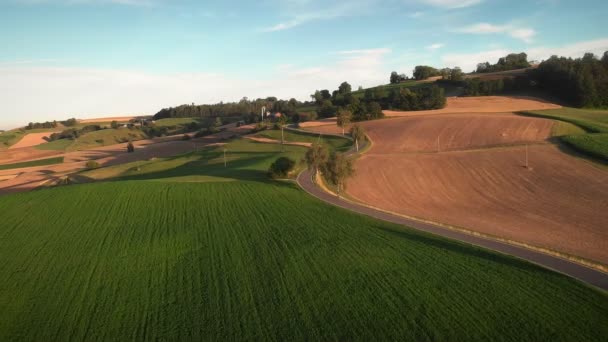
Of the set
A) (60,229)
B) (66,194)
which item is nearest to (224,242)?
(60,229)

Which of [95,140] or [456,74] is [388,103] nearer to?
[456,74]

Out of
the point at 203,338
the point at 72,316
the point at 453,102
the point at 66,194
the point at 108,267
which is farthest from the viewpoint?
the point at 453,102

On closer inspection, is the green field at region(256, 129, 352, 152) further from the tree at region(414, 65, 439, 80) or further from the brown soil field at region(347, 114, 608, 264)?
the tree at region(414, 65, 439, 80)

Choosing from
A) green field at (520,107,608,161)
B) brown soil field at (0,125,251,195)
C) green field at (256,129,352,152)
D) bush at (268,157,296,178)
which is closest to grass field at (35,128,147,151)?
brown soil field at (0,125,251,195)

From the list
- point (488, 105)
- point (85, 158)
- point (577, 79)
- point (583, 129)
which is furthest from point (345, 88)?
point (583, 129)

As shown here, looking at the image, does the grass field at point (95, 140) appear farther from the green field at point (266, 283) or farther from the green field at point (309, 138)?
the green field at point (266, 283)

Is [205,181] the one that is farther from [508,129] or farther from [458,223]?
[508,129]

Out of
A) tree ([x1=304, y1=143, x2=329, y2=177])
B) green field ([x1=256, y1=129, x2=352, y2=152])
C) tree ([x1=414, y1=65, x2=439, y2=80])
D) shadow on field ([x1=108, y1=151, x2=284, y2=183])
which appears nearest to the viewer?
tree ([x1=304, y1=143, x2=329, y2=177])
